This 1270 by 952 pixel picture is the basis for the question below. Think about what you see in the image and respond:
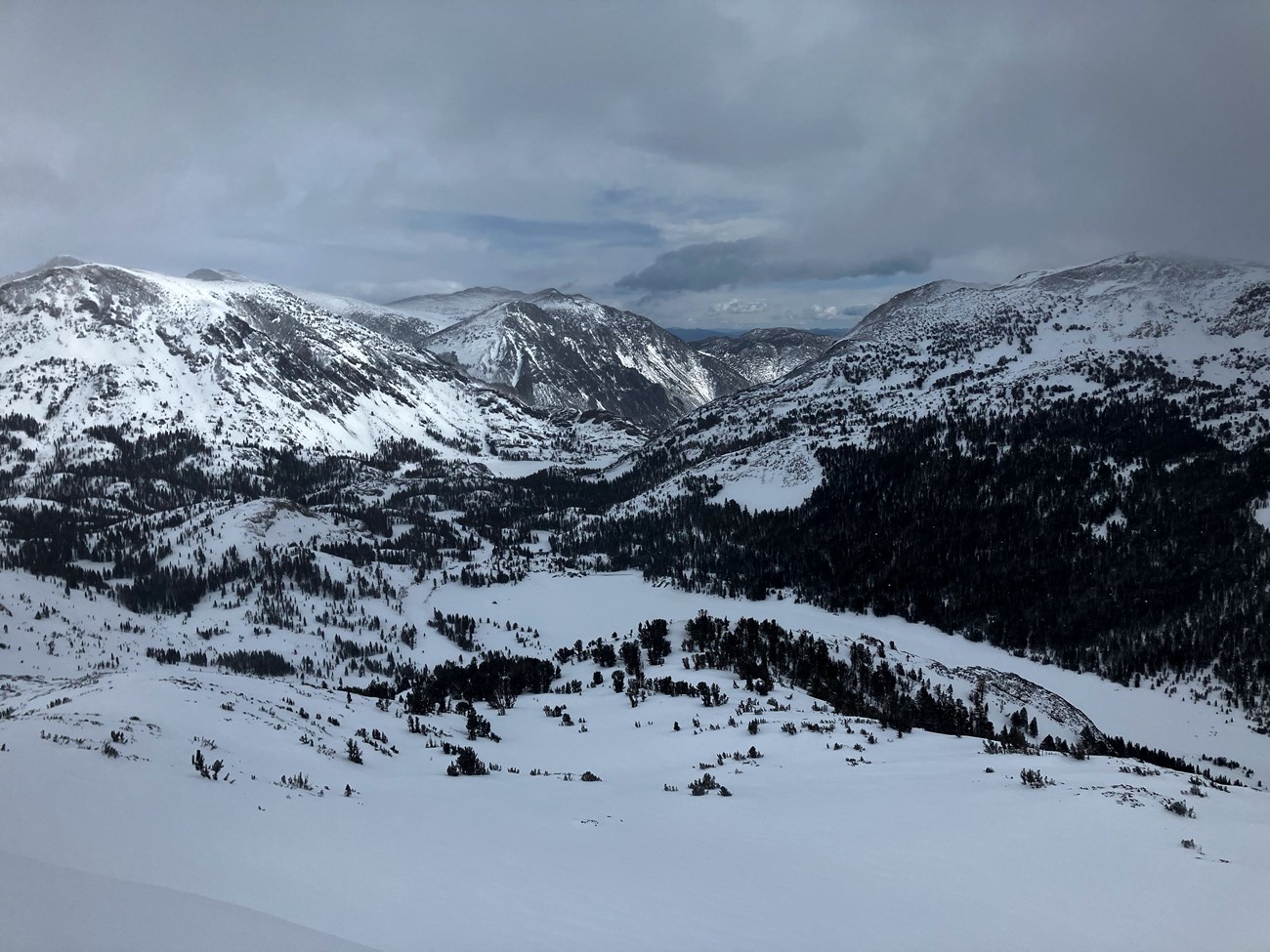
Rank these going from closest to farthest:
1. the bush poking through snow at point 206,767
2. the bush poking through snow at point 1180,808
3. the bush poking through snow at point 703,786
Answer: the bush poking through snow at point 206,767, the bush poking through snow at point 1180,808, the bush poking through snow at point 703,786

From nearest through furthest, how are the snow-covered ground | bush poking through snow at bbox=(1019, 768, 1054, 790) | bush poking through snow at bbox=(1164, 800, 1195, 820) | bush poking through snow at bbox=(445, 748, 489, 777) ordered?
1. the snow-covered ground
2. bush poking through snow at bbox=(1164, 800, 1195, 820)
3. bush poking through snow at bbox=(1019, 768, 1054, 790)
4. bush poking through snow at bbox=(445, 748, 489, 777)

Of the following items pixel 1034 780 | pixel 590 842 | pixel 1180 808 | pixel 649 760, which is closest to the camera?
pixel 590 842

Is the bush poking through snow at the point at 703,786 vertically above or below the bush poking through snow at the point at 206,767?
below

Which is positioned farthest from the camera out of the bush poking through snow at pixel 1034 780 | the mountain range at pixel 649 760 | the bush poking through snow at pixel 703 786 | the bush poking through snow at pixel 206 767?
the bush poking through snow at pixel 703 786

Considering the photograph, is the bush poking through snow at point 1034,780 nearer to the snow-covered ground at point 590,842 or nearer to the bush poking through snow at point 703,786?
the snow-covered ground at point 590,842

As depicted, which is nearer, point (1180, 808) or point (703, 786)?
point (1180, 808)

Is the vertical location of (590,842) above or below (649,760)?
above

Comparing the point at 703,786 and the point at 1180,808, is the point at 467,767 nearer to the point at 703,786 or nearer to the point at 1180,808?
the point at 703,786

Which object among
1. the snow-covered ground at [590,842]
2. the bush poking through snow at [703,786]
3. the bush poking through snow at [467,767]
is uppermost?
the snow-covered ground at [590,842]

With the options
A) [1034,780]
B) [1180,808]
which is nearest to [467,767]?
[1034,780]

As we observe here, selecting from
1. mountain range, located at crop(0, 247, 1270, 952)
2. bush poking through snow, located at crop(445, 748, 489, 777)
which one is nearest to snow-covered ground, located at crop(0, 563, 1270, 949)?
mountain range, located at crop(0, 247, 1270, 952)

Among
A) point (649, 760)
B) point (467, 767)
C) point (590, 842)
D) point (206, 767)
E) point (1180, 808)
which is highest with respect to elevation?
point (1180, 808)

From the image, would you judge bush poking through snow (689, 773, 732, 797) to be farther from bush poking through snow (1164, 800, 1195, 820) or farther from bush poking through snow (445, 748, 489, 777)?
bush poking through snow (1164, 800, 1195, 820)

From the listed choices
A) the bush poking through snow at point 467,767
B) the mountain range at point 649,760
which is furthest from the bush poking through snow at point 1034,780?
the bush poking through snow at point 467,767
